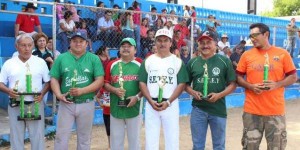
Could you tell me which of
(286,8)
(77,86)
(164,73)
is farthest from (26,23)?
(286,8)

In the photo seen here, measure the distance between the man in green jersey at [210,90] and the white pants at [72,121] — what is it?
1.34 m

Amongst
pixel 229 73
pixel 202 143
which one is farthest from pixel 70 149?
pixel 229 73

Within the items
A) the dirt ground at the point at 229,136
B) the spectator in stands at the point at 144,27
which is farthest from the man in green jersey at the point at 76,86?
the spectator in stands at the point at 144,27

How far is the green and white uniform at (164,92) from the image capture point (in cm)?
457

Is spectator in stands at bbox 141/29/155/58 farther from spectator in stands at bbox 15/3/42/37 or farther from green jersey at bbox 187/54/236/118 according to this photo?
green jersey at bbox 187/54/236/118

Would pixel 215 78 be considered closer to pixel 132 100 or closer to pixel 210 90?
pixel 210 90

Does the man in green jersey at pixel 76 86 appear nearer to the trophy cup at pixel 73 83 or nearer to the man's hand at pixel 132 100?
the trophy cup at pixel 73 83

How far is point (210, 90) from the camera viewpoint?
15.3 ft

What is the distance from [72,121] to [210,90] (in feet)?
5.79

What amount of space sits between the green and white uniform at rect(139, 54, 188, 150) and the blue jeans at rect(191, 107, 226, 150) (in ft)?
0.84

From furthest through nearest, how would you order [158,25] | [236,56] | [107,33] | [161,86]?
[236,56] < [158,25] < [107,33] < [161,86]

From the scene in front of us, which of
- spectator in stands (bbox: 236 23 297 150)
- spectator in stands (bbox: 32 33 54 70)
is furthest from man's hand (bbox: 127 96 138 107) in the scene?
spectator in stands (bbox: 32 33 54 70)

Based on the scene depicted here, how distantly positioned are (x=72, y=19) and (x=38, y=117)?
482cm

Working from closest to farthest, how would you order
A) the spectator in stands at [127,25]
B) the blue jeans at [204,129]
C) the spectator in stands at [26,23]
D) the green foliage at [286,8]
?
the blue jeans at [204,129] → the spectator in stands at [26,23] → the spectator in stands at [127,25] → the green foliage at [286,8]
